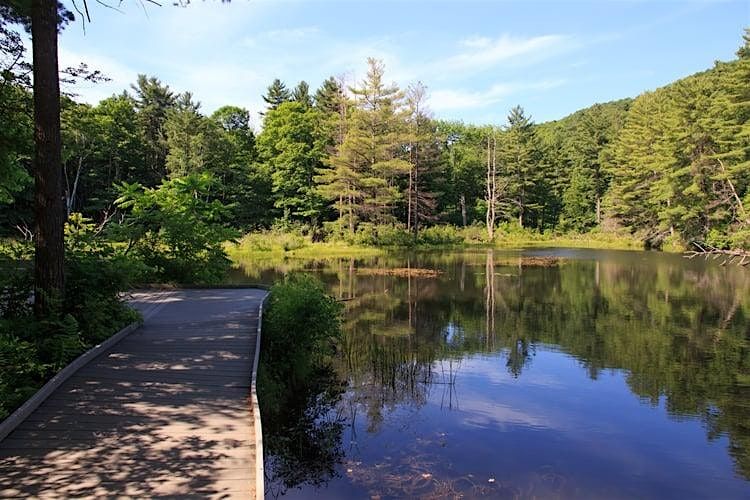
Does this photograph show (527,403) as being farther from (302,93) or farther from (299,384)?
(302,93)

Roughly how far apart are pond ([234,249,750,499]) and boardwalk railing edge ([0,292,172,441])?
225cm

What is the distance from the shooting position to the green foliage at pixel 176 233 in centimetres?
1197

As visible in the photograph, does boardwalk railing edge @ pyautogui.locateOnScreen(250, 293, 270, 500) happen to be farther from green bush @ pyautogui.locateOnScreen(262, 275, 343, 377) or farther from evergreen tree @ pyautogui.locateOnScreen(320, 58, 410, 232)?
evergreen tree @ pyautogui.locateOnScreen(320, 58, 410, 232)

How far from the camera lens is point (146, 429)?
4410 millimetres

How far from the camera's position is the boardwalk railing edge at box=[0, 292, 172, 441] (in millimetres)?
4277

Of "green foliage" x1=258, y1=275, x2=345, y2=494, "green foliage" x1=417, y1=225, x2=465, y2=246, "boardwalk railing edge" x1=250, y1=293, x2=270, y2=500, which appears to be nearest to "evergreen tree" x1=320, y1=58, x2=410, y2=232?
"green foliage" x1=417, y1=225, x2=465, y2=246

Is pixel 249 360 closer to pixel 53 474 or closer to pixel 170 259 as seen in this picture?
pixel 53 474

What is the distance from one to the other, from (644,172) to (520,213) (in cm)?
1206

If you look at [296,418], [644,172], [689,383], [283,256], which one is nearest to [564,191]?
[644,172]

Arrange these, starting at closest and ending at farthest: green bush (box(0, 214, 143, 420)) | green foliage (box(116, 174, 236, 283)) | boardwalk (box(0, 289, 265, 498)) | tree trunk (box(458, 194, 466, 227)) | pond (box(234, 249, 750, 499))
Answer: boardwalk (box(0, 289, 265, 498)), green bush (box(0, 214, 143, 420)), pond (box(234, 249, 750, 499)), green foliage (box(116, 174, 236, 283)), tree trunk (box(458, 194, 466, 227))

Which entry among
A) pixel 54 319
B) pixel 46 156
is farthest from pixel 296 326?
pixel 46 156

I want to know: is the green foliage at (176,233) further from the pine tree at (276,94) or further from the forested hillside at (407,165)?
the pine tree at (276,94)

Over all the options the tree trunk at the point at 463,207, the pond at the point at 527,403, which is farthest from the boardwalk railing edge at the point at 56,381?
the tree trunk at the point at 463,207

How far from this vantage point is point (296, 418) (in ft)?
22.8
